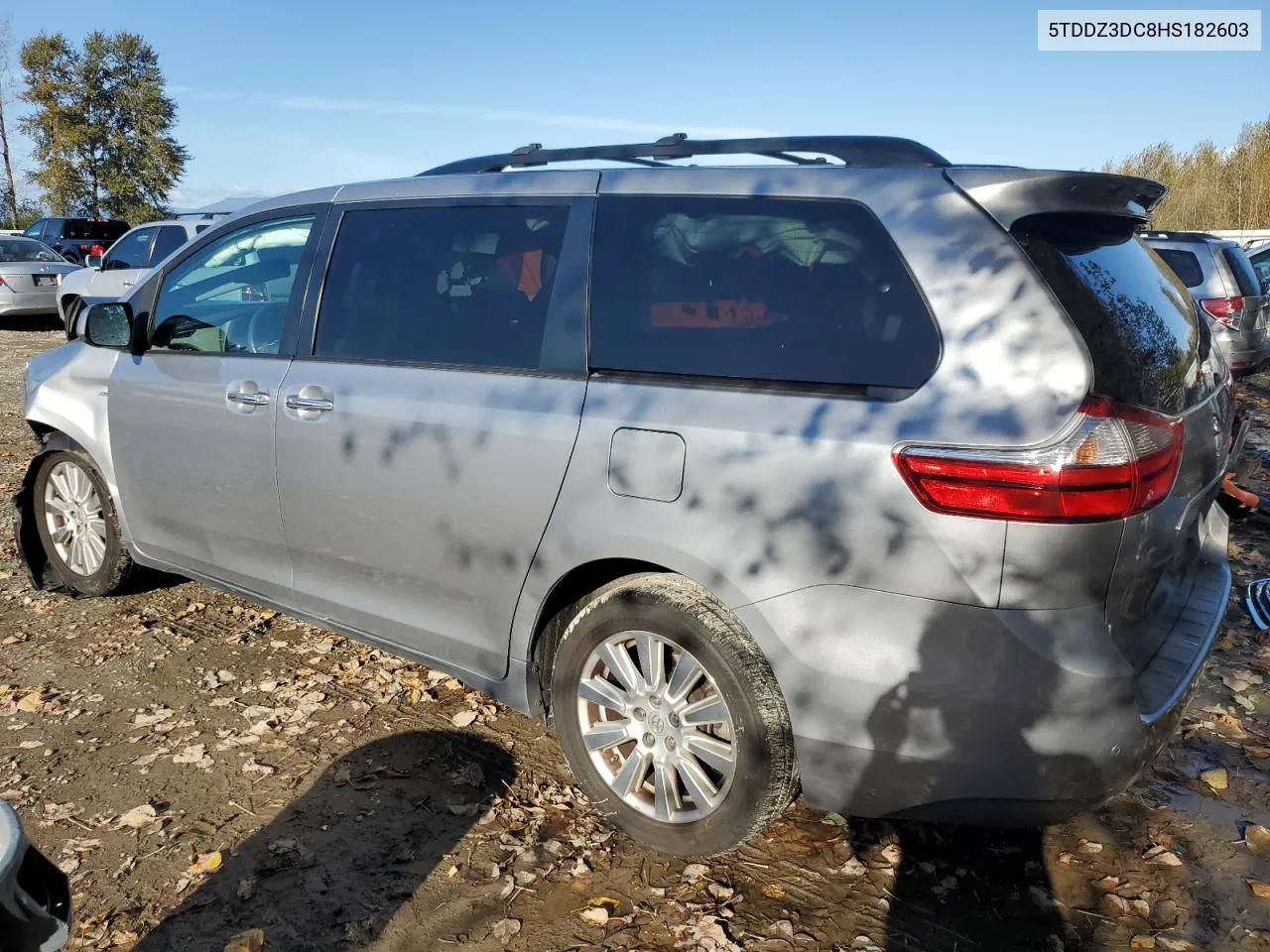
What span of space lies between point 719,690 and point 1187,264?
33.4ft

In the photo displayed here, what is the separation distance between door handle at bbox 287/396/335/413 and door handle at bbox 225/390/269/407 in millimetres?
155

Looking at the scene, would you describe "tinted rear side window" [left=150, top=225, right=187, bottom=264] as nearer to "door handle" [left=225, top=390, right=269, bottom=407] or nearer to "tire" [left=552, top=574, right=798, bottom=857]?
"door handle" [left=225, top=390, right=269, bottom=407]

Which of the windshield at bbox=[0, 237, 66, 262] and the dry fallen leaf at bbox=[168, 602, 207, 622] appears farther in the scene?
Answer: the windshield at bbox=[0, 237, 66, 262]

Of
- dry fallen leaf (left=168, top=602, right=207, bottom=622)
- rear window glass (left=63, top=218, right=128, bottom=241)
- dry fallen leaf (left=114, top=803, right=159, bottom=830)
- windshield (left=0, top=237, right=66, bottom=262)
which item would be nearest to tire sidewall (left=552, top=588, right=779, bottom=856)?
dry fallen leaf (left=114, top=803, right=159, bottom=830)

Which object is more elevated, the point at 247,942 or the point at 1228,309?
the point at 1228,309

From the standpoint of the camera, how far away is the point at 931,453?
2334 mm

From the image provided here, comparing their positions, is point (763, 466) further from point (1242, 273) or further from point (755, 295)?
point (1242, 273)

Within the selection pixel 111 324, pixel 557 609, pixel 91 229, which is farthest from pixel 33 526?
pixel 91 229

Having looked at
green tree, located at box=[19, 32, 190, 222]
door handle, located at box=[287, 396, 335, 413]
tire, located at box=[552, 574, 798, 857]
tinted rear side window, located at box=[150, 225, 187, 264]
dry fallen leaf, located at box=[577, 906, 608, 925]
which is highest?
green tree, located at box=[19, 32, 190, 222]

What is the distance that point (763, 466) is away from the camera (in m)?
2.56

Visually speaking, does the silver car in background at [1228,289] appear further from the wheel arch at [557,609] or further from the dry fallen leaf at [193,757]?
the dry fallen leaf at [193,757]

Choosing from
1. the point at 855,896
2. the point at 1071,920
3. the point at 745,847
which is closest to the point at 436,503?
the point at 745,847

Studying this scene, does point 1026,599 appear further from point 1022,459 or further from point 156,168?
point 156,168

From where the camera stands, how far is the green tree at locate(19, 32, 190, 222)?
4009 cm
